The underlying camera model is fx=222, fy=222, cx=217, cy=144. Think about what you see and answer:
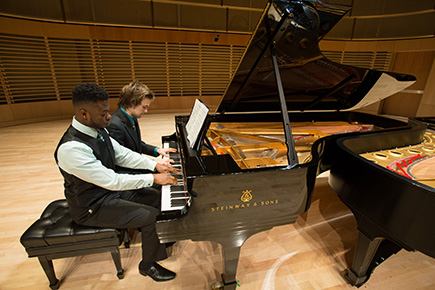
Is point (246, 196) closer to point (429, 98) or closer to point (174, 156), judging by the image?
point (174, 156)

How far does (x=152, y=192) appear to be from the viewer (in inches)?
81.8

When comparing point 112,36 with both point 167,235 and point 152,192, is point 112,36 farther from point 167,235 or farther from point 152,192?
point 167,235

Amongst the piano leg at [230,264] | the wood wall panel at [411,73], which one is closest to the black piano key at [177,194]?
the piano leg at [230,264]

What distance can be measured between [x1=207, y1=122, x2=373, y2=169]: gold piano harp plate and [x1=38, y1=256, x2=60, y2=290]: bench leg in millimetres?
1386

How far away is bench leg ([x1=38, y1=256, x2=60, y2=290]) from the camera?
62.7 inches

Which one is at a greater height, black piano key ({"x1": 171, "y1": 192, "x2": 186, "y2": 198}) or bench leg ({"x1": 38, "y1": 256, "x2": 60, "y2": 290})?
black piano key ({"x1": 171, "y1": 192, "x2": 186, "y2": 198})

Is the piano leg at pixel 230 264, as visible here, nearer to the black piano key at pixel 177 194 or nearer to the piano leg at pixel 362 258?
the black piano key at pixel 177 194

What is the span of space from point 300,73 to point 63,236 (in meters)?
2.72

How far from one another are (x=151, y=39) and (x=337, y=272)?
7486 mm

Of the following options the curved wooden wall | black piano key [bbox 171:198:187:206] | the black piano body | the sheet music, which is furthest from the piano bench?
the curved wooden wall

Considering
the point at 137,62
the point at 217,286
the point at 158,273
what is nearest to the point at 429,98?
the point at 217,286

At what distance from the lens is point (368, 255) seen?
168 cm

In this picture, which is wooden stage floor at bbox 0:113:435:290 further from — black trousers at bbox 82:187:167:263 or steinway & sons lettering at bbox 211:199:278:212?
steinway & sons lettering at bbox 211:199:278:212

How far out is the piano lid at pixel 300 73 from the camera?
172 centimetres
